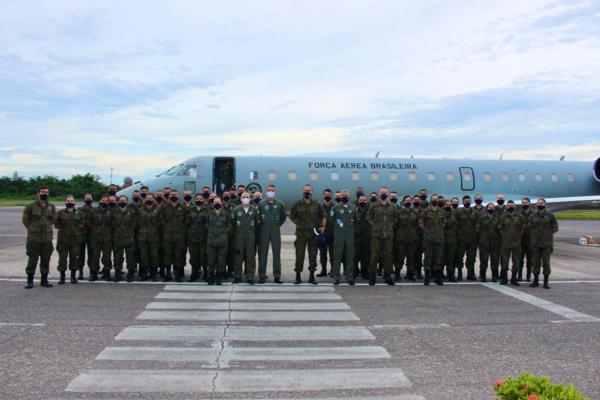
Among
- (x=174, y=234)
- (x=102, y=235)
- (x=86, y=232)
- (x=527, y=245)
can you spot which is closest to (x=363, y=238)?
(x=527, y=245)

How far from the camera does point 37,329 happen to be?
718 centimetres

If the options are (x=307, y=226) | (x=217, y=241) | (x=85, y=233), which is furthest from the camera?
(x=307, y=226)

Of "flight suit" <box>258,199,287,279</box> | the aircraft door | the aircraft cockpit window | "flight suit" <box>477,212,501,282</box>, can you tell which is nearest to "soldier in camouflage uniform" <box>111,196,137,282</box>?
"flight suit" <box>258,199,287,279</box>

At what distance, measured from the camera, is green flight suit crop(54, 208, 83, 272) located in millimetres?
11062

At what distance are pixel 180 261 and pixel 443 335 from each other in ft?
20.8

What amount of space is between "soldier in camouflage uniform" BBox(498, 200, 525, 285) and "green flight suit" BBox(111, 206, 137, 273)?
8155 millimetres

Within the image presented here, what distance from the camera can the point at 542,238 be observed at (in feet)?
37.3

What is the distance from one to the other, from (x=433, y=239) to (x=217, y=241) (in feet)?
15.5

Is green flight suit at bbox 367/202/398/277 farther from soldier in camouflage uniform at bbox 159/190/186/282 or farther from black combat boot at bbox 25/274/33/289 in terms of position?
black combat boot at bbox 25/274/33/289

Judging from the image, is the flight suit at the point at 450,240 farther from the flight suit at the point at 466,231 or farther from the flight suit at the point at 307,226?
the flight suit at the point at 307,226

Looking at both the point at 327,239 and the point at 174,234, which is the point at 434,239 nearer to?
the point at 327,239

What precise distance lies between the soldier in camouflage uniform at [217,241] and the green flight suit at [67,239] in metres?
2.80

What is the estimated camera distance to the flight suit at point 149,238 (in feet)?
37.7

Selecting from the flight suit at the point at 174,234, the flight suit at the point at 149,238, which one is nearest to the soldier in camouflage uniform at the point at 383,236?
the flight suit at the point at 174,234
